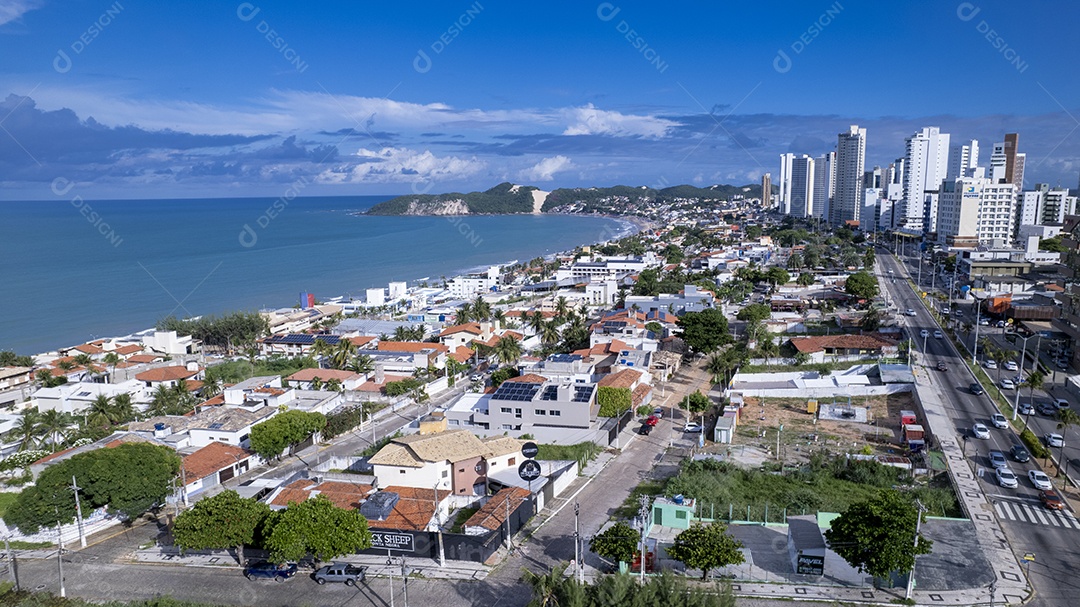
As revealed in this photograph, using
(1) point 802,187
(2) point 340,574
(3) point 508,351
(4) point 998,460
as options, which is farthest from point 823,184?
(2) point 340,574

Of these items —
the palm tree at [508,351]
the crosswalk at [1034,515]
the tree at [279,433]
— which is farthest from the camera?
the palm tree at [508,351]

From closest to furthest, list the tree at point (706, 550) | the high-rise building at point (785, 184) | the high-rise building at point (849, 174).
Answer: the tree at point (706, 550) → the high-rise building at point (849, 174) → the high-rise building at point (785, 184)

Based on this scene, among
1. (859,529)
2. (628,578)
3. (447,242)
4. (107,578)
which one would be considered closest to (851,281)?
(859,529)

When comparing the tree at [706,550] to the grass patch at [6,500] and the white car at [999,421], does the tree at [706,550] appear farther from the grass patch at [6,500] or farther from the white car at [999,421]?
the grass patch at [6,500]

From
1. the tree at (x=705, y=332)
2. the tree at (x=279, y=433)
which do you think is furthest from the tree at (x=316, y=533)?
the tree at (x=705, y=332)

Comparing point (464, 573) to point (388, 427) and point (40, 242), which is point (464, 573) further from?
point (40, 242)

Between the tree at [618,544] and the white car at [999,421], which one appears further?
the white car at [999,421]

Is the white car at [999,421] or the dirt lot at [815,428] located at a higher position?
the white car at [999,421]

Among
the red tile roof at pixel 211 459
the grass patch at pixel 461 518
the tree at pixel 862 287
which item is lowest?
the grass patch at pixel 461 518

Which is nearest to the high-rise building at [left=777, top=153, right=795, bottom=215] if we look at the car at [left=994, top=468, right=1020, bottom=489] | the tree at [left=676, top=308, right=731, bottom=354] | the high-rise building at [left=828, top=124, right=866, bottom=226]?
the high-rise building at [left=828, top=124, right=866, bottom=226]
